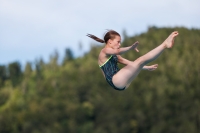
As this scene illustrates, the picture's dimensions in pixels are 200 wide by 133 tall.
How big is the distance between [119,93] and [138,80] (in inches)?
534

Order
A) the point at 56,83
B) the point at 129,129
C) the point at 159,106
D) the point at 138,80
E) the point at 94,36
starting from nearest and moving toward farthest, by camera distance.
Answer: the point at 94,36, the point at 129,129, the point at 159,106, the point at 138,80, the point at 56,83

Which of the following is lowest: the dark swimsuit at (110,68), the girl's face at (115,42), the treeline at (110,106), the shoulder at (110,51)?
the treeline at (110,106)

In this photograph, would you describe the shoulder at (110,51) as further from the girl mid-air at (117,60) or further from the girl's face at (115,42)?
the girl's face at (115,42)

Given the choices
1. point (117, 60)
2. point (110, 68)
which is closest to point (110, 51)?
point (110, 68)

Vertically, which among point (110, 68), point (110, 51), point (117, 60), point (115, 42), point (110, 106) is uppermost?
point (115, 42)

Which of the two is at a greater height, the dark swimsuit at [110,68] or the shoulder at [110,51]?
the shoulder at [110,51]

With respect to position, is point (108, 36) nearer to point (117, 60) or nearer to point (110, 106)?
point (117, 60)

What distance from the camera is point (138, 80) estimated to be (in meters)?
185

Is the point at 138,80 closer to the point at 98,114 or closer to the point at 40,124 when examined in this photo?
the point at 98,114

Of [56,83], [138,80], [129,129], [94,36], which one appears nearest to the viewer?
[94,36]

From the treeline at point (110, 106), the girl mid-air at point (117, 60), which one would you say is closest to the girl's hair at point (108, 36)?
the girl mid-air at point (117, 60)

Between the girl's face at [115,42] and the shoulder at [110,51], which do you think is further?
the girl's face at [115,42]

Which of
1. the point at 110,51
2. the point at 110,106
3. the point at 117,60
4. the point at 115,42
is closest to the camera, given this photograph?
the point at 110,51

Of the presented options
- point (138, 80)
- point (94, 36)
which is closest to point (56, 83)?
point (138, 80)
